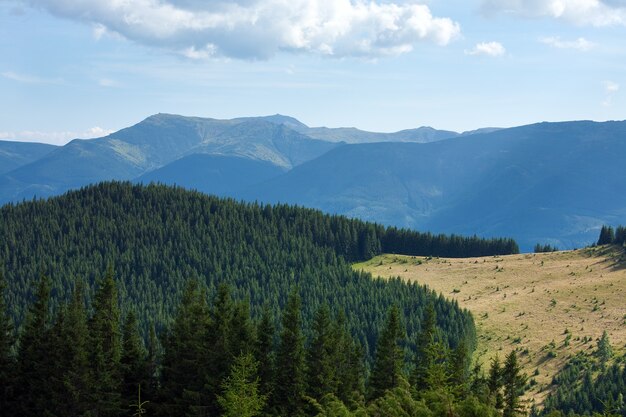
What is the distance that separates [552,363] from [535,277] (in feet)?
207

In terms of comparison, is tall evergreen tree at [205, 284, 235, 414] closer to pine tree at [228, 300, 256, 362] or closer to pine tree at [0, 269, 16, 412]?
pine tree at [228, 300, 256, 362]

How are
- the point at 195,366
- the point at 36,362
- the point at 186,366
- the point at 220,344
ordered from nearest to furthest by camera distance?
the point at 220,344
the point at 195,366
the point at 186,366
the point at 36,362

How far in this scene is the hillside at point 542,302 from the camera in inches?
4843

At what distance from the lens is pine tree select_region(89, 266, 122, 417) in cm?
5584

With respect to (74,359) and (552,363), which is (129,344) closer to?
(74,359)

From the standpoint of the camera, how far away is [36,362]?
5959 centimetres

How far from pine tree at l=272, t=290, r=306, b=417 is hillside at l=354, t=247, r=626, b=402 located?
62511 mm

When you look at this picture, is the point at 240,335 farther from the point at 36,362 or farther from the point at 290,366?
the point at 36,362

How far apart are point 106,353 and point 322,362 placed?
20.5 m

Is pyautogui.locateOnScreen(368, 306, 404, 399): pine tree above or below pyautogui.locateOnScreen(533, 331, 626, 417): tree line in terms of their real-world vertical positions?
above

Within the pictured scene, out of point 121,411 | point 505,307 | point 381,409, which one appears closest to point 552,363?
point 505,307

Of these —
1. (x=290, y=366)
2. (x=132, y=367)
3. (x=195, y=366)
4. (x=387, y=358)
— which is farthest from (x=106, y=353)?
(x=387, y=358)

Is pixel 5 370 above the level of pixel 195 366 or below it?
below

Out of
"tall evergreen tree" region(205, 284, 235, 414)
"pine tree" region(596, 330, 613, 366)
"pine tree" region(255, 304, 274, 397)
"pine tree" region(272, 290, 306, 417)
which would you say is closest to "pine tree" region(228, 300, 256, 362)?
"tall evergreen tree" region(205, 284, 235, 414)
